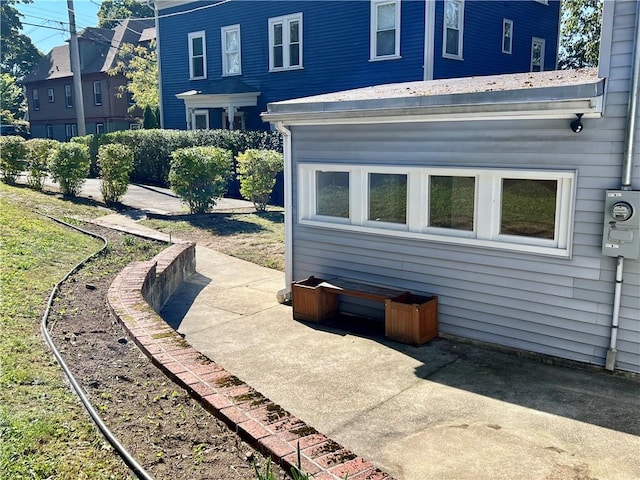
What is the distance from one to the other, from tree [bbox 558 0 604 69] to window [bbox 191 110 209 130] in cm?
1682

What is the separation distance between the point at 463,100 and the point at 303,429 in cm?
357

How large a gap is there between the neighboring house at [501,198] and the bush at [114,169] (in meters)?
8.26

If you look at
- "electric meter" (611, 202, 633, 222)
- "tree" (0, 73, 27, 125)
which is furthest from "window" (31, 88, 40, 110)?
"electric meter" (611, 202, 633, 222)

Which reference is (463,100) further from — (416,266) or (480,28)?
(480,28)

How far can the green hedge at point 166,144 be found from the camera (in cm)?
1791

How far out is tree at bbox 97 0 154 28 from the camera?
185 ft

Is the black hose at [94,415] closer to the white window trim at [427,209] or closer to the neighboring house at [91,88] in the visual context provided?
the white window trim at [427,209]

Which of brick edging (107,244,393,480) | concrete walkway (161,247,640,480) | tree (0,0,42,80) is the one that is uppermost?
tree (0,0,42,80)

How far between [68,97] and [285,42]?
25.1m

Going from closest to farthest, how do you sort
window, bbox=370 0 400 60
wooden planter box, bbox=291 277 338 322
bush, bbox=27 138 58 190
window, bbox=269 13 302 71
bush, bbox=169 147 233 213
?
wooden planter box, bbox=291 277 338 322 → bush, bbox=169 147 233 213 → bush, bbox=27 138 58 190 → window, bbox=370 0 400 60 → window, bbox=269 13 302 71

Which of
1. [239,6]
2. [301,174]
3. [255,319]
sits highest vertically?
[239,6]

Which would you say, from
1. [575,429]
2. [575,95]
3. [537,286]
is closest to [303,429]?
[575,429]

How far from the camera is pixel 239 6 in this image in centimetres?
2064

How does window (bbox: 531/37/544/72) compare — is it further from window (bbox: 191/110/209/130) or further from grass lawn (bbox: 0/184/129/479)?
grass lawn (bbox: 0/184/129/479)
